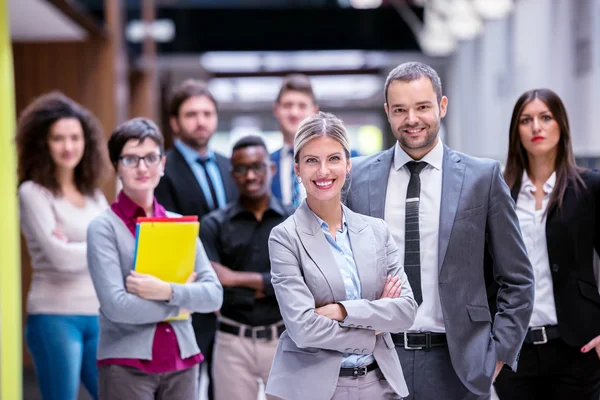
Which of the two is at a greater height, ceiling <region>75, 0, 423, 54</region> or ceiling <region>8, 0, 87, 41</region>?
ceiling <region>75, 0, 423, 54</region>

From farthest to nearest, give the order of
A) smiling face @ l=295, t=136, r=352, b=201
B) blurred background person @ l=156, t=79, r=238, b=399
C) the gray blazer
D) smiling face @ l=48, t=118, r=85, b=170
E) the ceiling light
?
the ceiling light, blurred background person @ l=156, t=79, r=238, b=399, smiling face @ l=48, t=118, r=85, b=170, smiling face @ l=295, t=136, r=352, b=201, the gray blazer

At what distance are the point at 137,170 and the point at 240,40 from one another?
1055 centimetres

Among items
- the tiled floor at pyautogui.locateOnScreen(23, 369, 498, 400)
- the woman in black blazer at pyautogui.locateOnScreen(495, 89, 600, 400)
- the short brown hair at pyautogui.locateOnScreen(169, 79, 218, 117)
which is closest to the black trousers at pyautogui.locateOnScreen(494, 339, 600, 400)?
the woman in black blazer at pyautogui.locateOnScreen(495, 89, 600, 400)

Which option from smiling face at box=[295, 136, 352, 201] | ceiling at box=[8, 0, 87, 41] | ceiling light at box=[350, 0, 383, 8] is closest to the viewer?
smiling face at box=[295, 136, 352, 201]

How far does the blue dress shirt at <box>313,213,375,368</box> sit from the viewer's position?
92.6 inches

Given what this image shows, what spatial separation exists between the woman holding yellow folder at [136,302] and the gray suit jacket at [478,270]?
0.83m

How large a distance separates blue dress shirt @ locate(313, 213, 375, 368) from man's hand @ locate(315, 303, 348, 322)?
77 mm

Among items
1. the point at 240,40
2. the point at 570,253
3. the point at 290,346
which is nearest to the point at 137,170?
the point at 290,346

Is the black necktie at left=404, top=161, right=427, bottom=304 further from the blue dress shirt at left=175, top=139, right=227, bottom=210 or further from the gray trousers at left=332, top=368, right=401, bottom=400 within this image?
the blue dress shirt at left=175, top=139, right=227, bottom=210

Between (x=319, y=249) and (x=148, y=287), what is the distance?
2.66 feet

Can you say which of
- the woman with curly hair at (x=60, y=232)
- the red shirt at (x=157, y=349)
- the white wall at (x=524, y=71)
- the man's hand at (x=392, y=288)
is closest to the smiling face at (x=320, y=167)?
the man's hand at (x=392, y=288)

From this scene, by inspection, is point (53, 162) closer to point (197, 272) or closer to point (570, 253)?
point (197, 272)

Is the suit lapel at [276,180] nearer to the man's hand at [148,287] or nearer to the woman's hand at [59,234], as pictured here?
the woman's hand at [59,234]

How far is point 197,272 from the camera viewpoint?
314 cm
